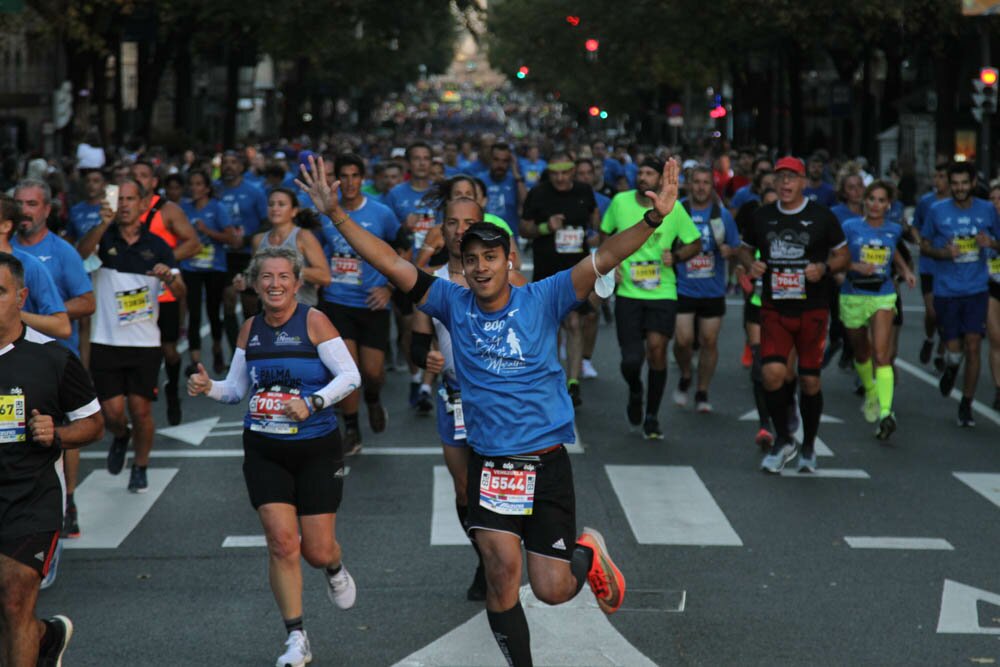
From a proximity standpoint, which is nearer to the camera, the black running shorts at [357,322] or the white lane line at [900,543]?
the white lane line at [900,543]

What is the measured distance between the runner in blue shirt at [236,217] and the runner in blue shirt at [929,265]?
5.98 meters

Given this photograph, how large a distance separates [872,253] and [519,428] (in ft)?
23.4

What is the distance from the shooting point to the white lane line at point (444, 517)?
9.70 meters

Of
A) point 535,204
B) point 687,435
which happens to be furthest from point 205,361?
point 687,435

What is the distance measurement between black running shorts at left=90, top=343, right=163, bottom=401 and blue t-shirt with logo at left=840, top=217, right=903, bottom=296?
201 inches

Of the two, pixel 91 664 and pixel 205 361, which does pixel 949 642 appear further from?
pixel 205 361

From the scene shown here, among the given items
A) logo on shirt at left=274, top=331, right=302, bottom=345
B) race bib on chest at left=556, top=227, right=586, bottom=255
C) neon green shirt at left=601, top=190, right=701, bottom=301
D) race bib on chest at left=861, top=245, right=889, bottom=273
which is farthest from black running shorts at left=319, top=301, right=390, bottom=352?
logo on shirt at left=274, top=331, right=302, bottom=345

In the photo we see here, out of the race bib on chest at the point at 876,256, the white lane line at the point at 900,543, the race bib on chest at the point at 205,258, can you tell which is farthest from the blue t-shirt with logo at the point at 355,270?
the white lane line at the point at 900,543

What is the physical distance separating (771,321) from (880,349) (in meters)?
1.77

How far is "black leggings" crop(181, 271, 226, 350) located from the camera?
16141mm

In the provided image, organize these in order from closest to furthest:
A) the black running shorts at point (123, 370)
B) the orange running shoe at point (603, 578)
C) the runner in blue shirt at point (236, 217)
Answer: the orange running shoe at point (603, 578)
the black running shorts at point (123, 370)
the runner in blue shirt at point (236, 217)

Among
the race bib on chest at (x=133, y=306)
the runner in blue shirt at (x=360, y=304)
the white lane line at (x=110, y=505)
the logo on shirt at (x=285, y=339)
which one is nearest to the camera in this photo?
the logo on shirt at (x=285, y=339)

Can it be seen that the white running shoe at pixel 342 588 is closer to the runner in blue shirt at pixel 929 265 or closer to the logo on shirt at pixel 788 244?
the logo on shirt at pixel 788 244

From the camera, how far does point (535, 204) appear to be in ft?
48.5
